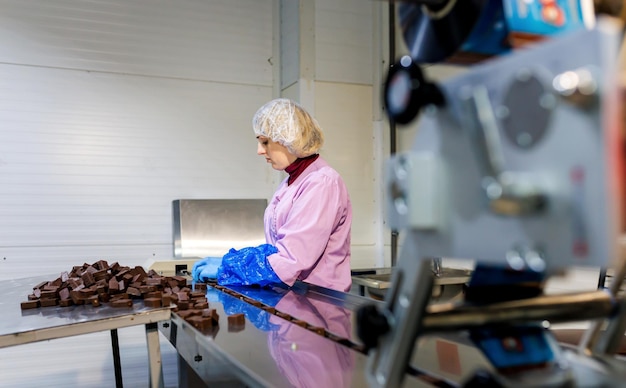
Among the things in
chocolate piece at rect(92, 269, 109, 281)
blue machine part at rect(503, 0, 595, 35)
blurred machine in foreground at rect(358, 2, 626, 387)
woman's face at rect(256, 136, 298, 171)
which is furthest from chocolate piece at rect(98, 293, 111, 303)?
blue machine part at rect(503, 0, 595, 35)

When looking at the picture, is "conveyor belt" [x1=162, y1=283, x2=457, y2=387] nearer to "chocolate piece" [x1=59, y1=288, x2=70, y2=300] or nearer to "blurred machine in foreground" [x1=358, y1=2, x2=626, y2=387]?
"blurred machine in foreground" [x1=358, y1=2, x2=626, y2=387]

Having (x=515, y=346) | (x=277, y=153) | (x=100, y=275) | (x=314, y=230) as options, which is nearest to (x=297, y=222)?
(x=314, y=230)

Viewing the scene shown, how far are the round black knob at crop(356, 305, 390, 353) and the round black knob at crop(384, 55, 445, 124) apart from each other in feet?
0.85

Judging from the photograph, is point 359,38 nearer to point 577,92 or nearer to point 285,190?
point 285,190

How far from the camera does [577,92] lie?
20.5 inches

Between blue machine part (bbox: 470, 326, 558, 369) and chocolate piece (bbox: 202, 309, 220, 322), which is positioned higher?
blue machine part (bbox: 470, 326, 558, 369)

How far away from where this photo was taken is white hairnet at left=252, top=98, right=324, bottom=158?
2.53 m

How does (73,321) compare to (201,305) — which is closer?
(73,321)

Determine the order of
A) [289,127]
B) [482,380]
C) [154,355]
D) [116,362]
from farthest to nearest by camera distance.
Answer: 1. [116,362]
2. [289,127]
3. [154,355]
4. [482,380]

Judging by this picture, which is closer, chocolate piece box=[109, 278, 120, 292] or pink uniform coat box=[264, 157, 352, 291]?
chocolate piece box=[109, 278, 120, 292]

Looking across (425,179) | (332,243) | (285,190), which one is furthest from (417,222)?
(285,190)

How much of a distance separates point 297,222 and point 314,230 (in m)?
0.08

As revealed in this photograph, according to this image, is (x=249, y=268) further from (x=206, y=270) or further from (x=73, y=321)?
(x=73, y=321)

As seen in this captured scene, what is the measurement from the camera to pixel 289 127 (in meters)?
2.53
